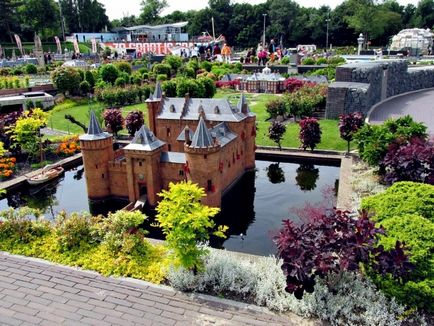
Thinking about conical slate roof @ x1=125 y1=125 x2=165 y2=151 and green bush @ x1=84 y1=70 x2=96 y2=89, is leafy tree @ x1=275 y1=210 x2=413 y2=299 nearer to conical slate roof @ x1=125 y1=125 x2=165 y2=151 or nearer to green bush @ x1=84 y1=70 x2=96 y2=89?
conical slate roof @ x1=125 y1=125 x2=165 y2=151

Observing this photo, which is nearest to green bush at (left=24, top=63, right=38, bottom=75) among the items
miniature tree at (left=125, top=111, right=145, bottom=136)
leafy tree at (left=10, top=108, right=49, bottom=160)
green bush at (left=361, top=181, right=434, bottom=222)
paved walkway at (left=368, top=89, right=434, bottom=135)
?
miniature tree at (left=125, top=111, right=145, bottom=136)

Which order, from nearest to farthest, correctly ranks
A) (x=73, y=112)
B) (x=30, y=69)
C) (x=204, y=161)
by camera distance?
1. (x=204, y=161)
2. (x=73, y=112)
3. (x=30, y=69)

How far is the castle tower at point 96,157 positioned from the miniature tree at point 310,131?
44.4ft

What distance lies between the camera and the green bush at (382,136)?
68.6ft

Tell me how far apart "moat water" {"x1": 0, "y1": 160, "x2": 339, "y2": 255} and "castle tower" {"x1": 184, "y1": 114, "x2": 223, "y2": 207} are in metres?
1.73

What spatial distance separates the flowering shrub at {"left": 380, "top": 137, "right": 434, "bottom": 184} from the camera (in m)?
17.6

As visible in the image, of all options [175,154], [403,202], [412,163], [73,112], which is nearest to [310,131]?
[412,163]

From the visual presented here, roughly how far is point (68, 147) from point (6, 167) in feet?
18.0

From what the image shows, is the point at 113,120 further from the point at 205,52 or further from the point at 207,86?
the point at 205,52

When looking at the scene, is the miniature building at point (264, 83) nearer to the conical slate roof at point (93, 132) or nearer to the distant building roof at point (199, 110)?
the distant building roof at point (199, 110)

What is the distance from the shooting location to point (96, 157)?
69.1 feet

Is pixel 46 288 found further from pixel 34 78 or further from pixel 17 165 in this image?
pixel 34 78

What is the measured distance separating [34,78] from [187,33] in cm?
6072

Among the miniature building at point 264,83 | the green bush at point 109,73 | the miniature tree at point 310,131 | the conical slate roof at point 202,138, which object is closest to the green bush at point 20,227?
the conical slate roof at point 202,138
